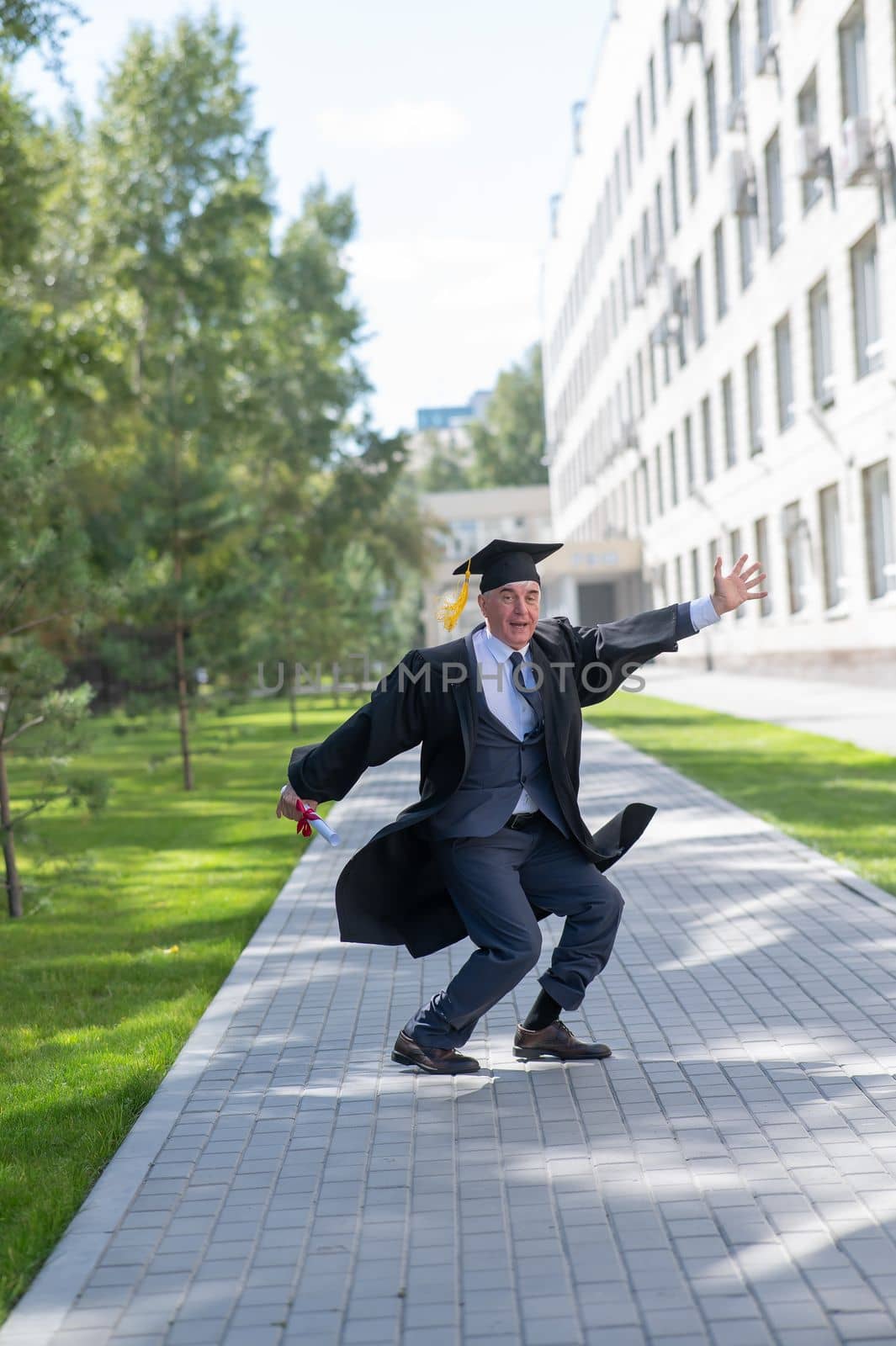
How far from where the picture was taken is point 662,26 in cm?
4769

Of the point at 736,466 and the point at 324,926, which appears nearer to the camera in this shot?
the point at 324,926

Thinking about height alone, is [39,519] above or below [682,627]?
above

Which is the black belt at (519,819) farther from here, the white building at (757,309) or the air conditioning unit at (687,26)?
the air conditioning unit at (687,26)

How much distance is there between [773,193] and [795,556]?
25.8ft

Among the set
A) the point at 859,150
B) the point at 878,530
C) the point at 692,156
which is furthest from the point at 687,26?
the point at 878,530

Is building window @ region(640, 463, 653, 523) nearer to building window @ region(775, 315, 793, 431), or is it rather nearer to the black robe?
building window @ region(775, 315, 793, 431)

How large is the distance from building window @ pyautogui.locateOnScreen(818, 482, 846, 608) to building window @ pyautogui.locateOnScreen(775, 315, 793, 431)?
3.07 meters

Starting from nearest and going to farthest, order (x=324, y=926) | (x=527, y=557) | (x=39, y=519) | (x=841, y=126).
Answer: (x=527, y=557) < (x=324, y=926) < (x=39, y=519) < (x=841, y=126)

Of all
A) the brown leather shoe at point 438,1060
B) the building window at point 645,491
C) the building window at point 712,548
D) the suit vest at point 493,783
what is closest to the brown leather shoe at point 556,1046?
the brown leather shoe at point 438,1060

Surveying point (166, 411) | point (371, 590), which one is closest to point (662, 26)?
point (371, 590)

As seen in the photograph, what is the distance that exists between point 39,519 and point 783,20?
87.7 feet

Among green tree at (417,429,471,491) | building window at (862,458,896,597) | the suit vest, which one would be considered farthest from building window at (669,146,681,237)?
green tree at (417,429,471,491)

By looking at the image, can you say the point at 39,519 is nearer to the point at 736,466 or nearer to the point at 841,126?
the point at 841,126

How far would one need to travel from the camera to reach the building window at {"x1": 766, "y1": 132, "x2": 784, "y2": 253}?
3459cm
